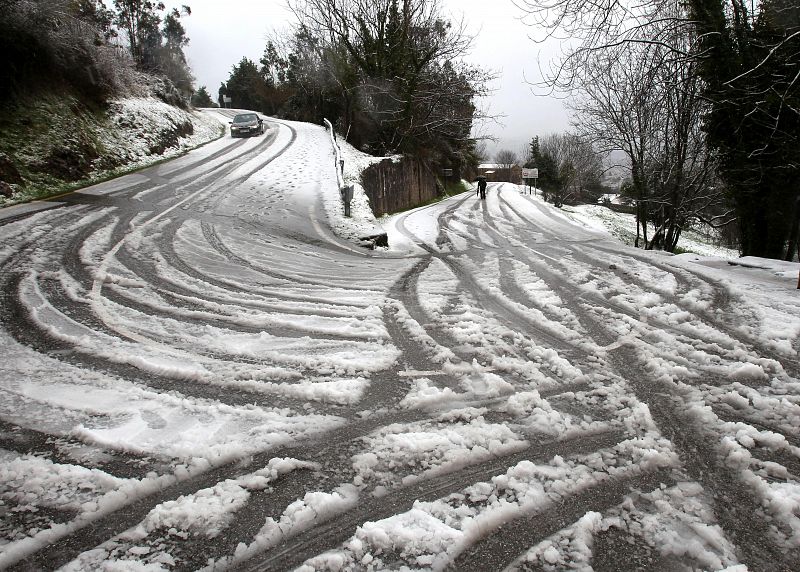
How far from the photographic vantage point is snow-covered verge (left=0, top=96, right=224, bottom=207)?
10820 mm

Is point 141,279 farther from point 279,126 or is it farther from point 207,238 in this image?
point 279,126

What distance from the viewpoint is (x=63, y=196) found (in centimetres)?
1049

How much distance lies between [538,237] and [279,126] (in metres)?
24.2

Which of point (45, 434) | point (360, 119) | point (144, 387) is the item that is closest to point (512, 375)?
point (144, 387)

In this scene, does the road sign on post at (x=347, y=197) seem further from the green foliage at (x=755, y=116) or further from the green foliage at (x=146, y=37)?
the green foliage at (x=146, y=37)

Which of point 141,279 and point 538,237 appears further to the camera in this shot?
point 538,237

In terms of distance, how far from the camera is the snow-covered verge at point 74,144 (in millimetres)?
10820

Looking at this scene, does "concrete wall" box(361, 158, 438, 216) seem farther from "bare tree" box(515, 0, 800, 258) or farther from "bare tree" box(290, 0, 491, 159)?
"bare tree" box(515, 0, 800, 258)

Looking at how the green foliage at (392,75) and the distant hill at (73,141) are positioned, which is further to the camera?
the green foliage at (392,75)

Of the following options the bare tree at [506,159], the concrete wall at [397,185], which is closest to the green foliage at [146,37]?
the concrete wall at [397,185]

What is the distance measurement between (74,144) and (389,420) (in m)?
15.4

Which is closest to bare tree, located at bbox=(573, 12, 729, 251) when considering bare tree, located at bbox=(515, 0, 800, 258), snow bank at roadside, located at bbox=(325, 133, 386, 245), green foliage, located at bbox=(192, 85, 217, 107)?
bare tree, located at bbox=(515, 0, 800, 258)

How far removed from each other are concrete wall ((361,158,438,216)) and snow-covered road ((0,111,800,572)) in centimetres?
1237

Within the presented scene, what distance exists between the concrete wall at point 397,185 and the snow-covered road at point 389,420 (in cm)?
1237
